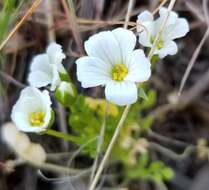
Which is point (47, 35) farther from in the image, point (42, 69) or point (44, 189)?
point (44, 189)

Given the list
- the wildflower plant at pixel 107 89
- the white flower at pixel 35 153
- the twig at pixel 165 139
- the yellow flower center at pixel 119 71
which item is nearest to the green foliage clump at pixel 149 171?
the wildflower plant at pixel 107 89

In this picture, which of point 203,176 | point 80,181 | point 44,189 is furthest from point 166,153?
point 44,189

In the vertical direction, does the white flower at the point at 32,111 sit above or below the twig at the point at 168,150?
above

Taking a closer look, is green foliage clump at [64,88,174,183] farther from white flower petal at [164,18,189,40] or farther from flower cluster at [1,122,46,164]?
white flower petal at [164,18,189,40]

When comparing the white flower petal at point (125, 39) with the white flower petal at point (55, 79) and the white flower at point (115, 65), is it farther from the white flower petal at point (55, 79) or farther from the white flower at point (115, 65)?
the white flower petal at point (55, 79)

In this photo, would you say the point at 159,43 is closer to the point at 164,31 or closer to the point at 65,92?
the point at 164,31

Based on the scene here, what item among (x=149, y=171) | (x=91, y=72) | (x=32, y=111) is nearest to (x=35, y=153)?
→ (x=32, y=111)
